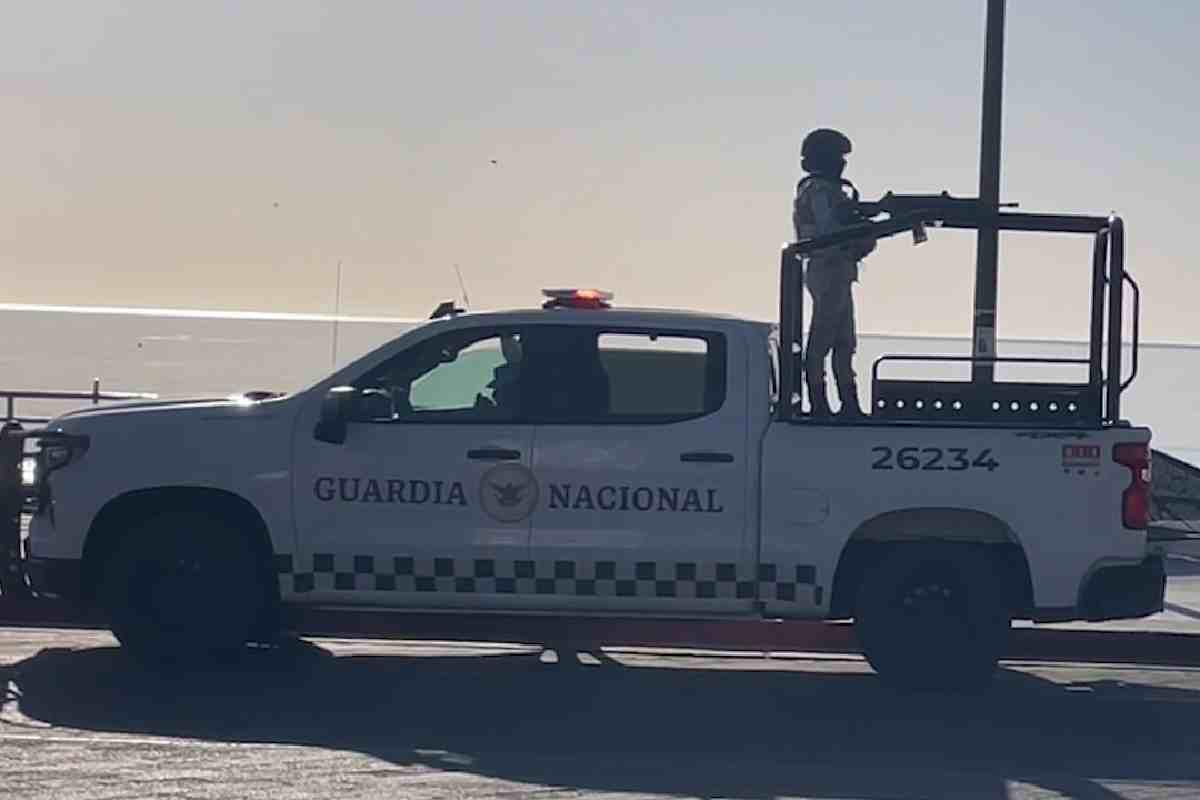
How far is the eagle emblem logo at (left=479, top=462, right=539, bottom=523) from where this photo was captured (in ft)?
31.3

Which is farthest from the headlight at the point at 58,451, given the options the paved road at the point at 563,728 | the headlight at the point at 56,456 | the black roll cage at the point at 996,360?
the black roll cage at the point at 996,360

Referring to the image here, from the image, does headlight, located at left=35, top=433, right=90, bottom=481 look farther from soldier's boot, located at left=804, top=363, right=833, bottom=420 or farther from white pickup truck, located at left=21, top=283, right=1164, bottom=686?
soldier's boot, located at left=804, top=363, right=833, bottom=420

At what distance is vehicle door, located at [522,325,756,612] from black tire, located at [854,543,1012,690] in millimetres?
628

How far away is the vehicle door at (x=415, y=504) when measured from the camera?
9.55 meters

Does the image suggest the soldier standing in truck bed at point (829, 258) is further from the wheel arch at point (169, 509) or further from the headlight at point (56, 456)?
the headlight at point (56, 456)

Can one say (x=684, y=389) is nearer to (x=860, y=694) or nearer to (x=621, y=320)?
(x=621, y=320)

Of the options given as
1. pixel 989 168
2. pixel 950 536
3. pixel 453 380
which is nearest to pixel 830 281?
pixel 950 536

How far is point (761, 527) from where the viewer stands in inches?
372

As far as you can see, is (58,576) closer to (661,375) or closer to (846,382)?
(661,375)

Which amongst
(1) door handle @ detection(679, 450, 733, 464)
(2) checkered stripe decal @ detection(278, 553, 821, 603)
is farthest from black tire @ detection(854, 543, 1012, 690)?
(1) door handle @ detection(679, 450, 733, 464)

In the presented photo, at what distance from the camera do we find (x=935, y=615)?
9.53 m

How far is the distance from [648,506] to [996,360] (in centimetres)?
190

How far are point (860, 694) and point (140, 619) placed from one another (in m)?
3.50

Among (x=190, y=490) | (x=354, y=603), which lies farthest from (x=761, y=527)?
(x=190, y=490)
